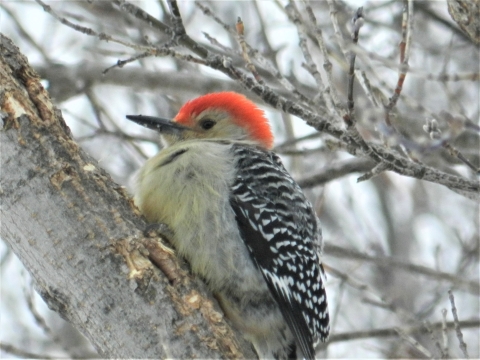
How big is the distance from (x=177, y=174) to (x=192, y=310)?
125cm

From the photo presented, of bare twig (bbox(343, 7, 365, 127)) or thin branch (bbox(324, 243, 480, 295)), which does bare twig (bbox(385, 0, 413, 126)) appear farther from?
thin branch (bbox(324, 243, 480, 295))

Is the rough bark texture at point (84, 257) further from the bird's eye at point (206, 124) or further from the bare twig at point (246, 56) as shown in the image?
the bird's eye at point (206, 124)

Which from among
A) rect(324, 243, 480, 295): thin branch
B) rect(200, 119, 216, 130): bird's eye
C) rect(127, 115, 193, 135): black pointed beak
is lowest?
rect(127, 115, 193, 135): black pointed beak

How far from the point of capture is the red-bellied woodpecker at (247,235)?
398 centimetres

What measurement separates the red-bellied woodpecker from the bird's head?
56cm

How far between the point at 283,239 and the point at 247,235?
0.94ft

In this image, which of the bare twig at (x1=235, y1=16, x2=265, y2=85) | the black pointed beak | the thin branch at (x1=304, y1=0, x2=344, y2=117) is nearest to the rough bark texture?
the bare twig at (x1=235, y1=16, x2=265, y2=85)

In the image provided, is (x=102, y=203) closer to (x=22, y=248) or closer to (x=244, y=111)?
(x=22, y=248)

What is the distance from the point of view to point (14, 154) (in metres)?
3.11

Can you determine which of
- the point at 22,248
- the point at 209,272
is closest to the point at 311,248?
the point at 209,272

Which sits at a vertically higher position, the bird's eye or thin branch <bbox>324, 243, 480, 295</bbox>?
thin branch <bbox>324, 243, 480, 295</bbox>

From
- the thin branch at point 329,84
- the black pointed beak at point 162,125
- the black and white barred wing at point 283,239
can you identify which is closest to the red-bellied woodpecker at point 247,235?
the black and white barred wing at point 283,239

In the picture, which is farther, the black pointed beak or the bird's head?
the bird's head

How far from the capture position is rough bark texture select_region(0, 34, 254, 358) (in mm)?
3053
